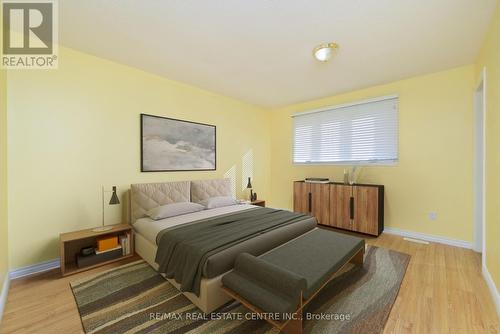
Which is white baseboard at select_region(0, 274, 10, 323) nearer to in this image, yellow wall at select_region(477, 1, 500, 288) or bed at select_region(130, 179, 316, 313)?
bed at select_region(130, 179, 316, 313)

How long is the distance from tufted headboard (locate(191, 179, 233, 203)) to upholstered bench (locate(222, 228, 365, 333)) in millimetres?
1866

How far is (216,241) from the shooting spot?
194 cm

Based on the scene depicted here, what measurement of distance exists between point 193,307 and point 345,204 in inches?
115

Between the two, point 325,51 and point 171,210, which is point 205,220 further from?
point 325,51

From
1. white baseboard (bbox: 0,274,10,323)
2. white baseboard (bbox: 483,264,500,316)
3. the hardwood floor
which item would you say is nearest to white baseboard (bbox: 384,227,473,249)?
the hardwood floor

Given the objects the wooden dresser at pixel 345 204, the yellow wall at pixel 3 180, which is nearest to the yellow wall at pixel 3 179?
the yellow wall at pixel 3 180

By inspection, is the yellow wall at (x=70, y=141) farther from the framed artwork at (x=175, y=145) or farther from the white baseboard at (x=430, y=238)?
the white baseboard at (x=430, y=238)

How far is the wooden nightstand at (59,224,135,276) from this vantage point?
2211mm

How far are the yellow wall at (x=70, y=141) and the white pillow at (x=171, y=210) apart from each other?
1.92ft

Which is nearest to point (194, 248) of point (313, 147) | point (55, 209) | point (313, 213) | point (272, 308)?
point (272, 308)

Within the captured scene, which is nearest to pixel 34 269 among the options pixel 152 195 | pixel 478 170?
pixel 152 195

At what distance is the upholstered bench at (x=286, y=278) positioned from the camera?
1.36m

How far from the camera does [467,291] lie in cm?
192

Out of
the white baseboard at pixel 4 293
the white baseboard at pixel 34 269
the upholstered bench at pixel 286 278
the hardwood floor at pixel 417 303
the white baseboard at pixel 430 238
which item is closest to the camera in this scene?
the upholstered bench at pixel 286 278
